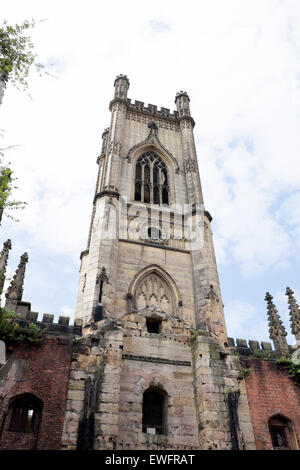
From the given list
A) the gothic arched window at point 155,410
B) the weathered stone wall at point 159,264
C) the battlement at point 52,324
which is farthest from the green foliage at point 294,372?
the battlement at point 52,324

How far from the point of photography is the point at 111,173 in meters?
20.9

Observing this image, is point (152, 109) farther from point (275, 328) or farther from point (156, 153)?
point (275, 328)

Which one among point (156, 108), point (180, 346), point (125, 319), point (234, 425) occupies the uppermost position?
point (156, 108)

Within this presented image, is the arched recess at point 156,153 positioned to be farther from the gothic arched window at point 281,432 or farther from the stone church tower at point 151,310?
the gothic arched window at point 281,432

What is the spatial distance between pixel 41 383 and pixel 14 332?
5.66 ft

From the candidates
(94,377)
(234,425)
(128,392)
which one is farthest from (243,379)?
(94,377)

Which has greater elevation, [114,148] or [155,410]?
[114,148]

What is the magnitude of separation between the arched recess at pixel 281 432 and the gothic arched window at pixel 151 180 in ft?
43.9

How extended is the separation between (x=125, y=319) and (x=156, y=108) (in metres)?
21.1

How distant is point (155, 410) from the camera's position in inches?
454

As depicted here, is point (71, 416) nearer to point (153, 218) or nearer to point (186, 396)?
point (186, 396)

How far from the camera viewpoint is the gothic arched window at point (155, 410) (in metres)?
11.0

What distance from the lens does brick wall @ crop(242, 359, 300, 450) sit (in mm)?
11500

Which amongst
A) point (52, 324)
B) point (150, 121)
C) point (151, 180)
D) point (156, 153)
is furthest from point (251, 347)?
point (150, 121)
